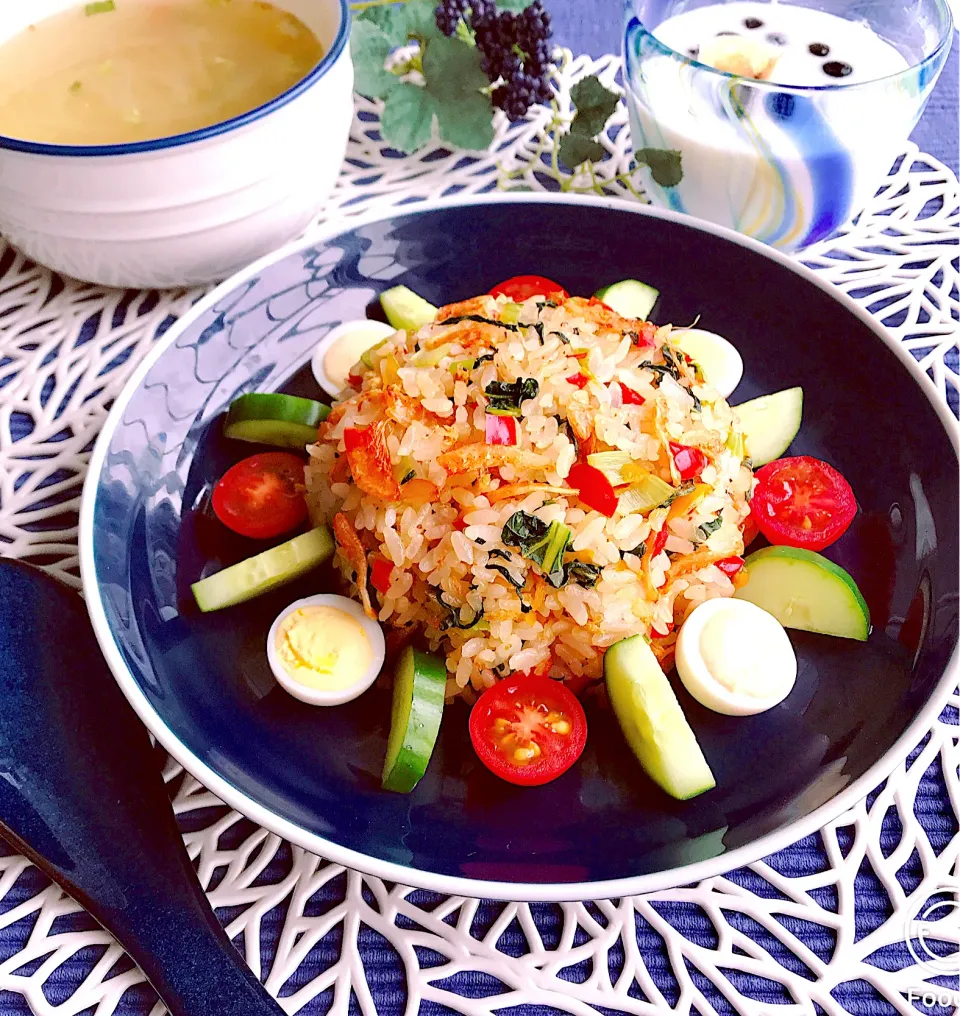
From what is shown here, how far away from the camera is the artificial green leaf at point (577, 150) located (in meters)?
3.06

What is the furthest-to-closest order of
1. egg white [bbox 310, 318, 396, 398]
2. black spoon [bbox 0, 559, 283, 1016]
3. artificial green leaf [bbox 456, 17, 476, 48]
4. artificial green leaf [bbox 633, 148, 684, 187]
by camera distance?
artificial green leaf [bbox 456, 17, 476, 48], artificial green leaf [bbox 633, 148, 684, 187], egg white [bbox 310, 318, 396, 398], black spoon [bbox 0, 559, 283, 1016]

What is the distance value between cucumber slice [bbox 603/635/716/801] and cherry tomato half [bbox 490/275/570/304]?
1.06 m

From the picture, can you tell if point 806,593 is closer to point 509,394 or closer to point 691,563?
point 691,563

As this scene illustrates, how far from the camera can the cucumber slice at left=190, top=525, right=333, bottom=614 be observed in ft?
6.90

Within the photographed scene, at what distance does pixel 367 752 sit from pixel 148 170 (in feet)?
5.29

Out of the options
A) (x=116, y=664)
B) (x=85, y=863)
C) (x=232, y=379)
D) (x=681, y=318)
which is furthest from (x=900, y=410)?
(x=85, y=863)

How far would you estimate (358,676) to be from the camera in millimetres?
2018

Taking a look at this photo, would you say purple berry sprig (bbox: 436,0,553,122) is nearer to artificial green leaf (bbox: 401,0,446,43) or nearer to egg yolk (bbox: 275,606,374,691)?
artificial green leaf (bbox: 401,0,446,43)

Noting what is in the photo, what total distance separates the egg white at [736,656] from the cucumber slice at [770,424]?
1.63 ft

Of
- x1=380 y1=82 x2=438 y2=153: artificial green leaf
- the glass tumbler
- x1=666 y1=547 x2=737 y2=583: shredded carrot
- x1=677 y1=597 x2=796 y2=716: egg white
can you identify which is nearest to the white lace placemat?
x1=677 y1=597 x2=796 y2=716: egg white

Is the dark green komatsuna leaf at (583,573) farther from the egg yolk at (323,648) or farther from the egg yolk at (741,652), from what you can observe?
the egg yolk at (323,648)

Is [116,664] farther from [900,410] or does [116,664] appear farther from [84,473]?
[900,410]

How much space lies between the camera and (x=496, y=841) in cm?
178

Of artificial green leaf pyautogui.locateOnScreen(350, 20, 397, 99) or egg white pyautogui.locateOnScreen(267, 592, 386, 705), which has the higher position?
artificial green leaf pyautogui.locateOnScreen(350, 20, 397, 99)
